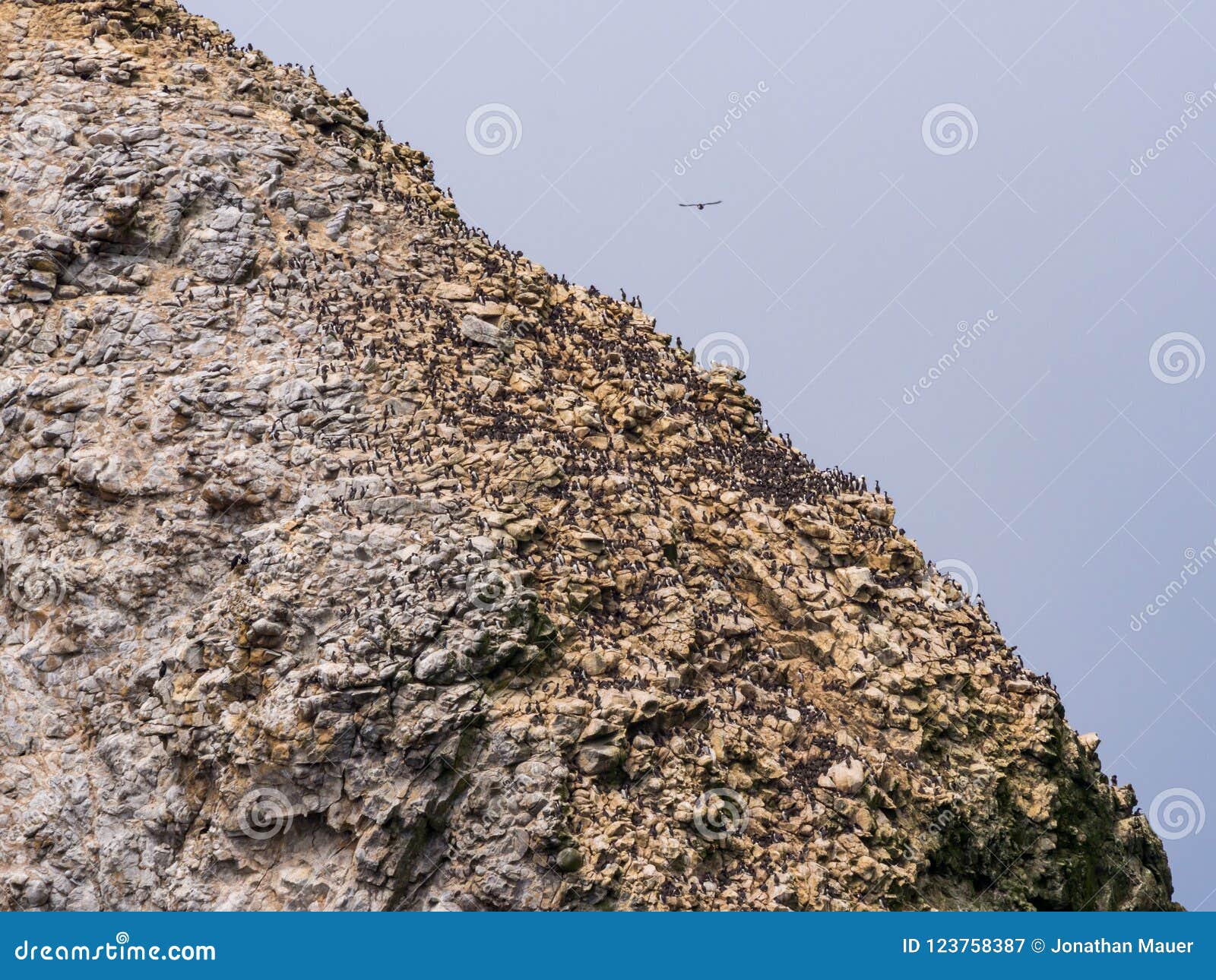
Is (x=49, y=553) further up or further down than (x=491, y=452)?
further down

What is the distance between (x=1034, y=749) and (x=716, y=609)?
21.1ft

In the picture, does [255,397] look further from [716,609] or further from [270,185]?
[716,609]

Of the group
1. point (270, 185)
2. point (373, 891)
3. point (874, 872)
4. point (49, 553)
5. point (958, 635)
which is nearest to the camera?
point (373, 891)

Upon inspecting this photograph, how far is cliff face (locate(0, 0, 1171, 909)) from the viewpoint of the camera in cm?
2152

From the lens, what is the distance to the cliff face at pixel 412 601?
70.6 ft

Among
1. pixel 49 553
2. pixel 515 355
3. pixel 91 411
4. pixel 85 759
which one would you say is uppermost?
pixel 515 355

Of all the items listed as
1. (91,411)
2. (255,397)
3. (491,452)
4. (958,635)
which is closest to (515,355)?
(491,452)

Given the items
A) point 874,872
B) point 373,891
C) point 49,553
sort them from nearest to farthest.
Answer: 1. point 373,891
2. point 874,872
3. point 49,553

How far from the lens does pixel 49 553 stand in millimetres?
24594

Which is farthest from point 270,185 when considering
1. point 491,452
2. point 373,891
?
point 373,891

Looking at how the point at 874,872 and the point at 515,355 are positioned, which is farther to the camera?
the point at 515,355

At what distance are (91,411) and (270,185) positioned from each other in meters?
6.74

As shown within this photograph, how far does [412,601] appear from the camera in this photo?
73.3 feet

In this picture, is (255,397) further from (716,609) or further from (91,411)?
(716,609)
